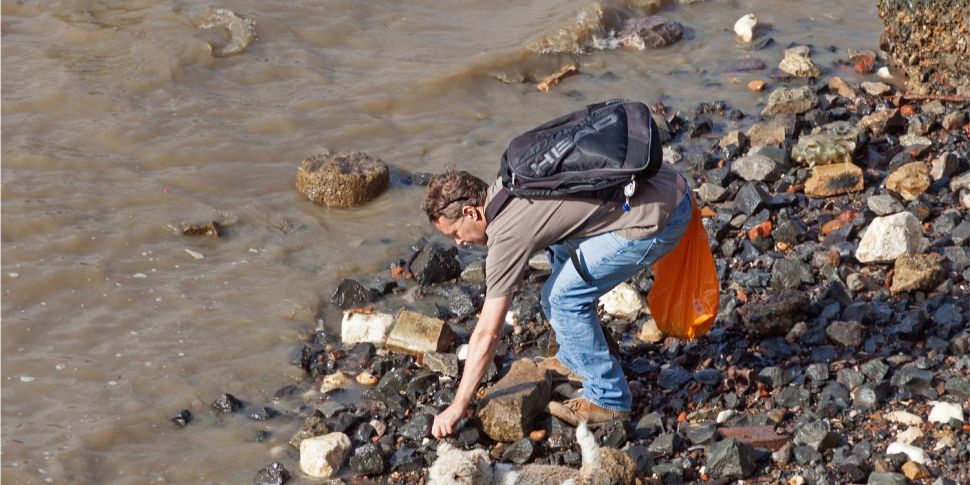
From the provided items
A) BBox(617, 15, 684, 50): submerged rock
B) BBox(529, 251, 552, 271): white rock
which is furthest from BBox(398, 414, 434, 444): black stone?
BBox(617, 15, 684, 50): submerged rock

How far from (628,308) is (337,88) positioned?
14.0 ft

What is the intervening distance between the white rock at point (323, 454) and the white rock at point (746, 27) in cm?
669

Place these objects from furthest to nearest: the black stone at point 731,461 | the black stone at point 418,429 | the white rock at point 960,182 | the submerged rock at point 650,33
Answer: the submerged rock at point 650,33 < the white rock at point 960,182 < the black stone at point 418,429 < the black stone at point 731,461

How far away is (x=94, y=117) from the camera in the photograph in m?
8.98

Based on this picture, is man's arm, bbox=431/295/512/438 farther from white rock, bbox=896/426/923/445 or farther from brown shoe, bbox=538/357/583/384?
white rock, bbox=896/426/923/445

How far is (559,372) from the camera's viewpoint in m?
6.06

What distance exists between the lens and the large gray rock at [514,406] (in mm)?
5570

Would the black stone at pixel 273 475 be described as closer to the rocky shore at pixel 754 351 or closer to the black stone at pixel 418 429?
the rocky shore at pixel 754 351

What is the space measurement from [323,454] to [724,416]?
2072 mm

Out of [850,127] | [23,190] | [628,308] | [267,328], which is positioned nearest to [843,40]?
[850,127]

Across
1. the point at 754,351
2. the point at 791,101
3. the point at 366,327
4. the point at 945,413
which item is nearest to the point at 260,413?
the point at 366,327

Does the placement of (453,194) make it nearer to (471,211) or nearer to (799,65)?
(471,211)

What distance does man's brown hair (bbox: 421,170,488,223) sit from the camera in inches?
191

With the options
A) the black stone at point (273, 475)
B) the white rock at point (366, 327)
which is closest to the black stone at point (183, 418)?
the black stone at point (273, 475)
